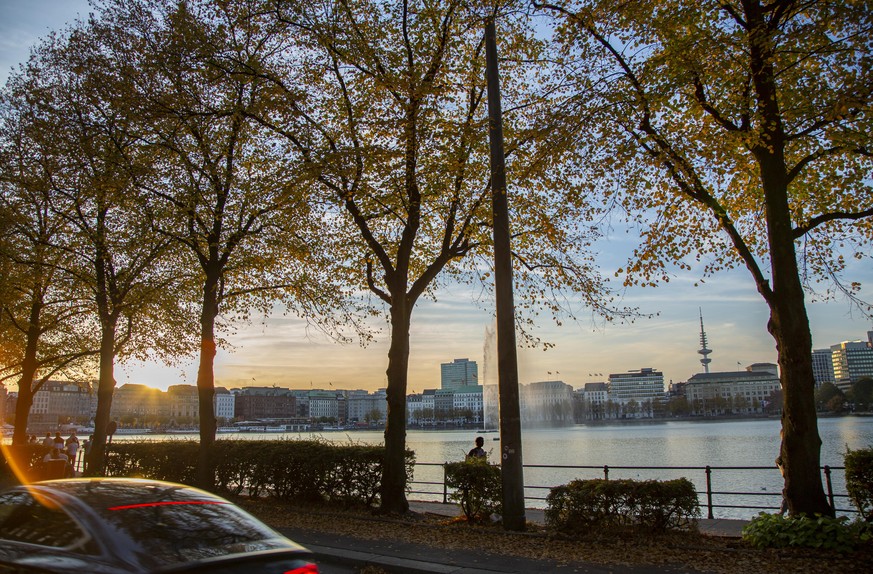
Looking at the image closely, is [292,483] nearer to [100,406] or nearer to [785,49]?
[100,406]

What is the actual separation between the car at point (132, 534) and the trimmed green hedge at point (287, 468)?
9.43m

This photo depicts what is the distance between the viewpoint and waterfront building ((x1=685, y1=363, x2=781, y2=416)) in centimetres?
16488

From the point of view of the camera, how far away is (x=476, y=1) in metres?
12.3

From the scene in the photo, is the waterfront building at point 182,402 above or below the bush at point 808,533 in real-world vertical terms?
below

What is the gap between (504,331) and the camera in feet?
36.6

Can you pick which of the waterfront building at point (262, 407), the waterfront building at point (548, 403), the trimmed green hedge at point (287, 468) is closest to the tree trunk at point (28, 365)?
the trimmed green hedge at point (287, 468)

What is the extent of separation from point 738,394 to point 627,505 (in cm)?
19818

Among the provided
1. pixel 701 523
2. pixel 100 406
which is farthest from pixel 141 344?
pixel 701 523

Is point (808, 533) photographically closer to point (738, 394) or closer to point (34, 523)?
point (34, 523)

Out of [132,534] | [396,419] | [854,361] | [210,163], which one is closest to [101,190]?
[210,163]

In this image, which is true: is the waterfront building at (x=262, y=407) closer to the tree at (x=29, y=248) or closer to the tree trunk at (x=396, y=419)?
the tree at (x=29, y=248)

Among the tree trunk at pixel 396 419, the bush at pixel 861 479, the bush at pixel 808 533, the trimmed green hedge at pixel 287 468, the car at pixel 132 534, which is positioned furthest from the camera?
the trimmed green hedge at pixel 287 468

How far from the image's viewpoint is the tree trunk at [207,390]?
16297 millimetres

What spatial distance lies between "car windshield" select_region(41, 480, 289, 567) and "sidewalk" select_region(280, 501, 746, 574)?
4.41 meters
